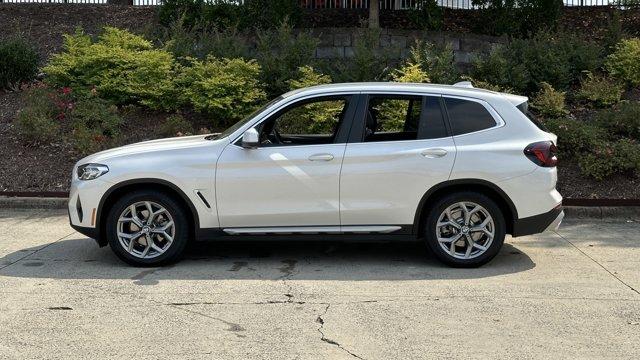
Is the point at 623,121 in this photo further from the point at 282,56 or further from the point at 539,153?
the point at 282,56

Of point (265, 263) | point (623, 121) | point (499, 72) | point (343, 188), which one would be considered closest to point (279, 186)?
point (343, 188)

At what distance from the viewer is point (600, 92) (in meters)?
12.9

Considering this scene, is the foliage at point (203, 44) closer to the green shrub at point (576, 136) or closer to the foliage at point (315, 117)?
the foliage at point (315, 117)

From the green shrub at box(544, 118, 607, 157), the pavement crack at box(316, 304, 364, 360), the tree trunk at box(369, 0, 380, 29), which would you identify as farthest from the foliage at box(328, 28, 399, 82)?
the pavement crack at box(316, 304, 364, 360)

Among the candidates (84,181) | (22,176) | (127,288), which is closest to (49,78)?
(22,176)

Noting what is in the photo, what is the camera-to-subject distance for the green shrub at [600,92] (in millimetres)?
12789

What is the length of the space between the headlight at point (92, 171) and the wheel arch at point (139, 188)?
0.63 ft

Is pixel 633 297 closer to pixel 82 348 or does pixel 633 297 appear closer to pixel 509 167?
pixel 509 167

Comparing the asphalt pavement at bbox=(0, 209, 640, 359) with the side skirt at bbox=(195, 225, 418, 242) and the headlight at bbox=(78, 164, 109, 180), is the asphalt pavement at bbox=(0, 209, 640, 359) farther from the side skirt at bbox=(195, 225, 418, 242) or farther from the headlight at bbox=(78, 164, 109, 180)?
the headlight at bbox=(78, 164, 109, 180)

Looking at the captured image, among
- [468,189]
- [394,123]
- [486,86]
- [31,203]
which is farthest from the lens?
[486,86]

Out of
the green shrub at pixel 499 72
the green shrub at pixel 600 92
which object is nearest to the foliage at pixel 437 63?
the green shrub at pixel 499 72

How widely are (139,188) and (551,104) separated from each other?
7.58m

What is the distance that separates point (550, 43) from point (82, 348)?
1182 cm

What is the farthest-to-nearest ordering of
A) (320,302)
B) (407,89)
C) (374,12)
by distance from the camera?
1. (374,12)
2. (407,89)
3. (320,302)
